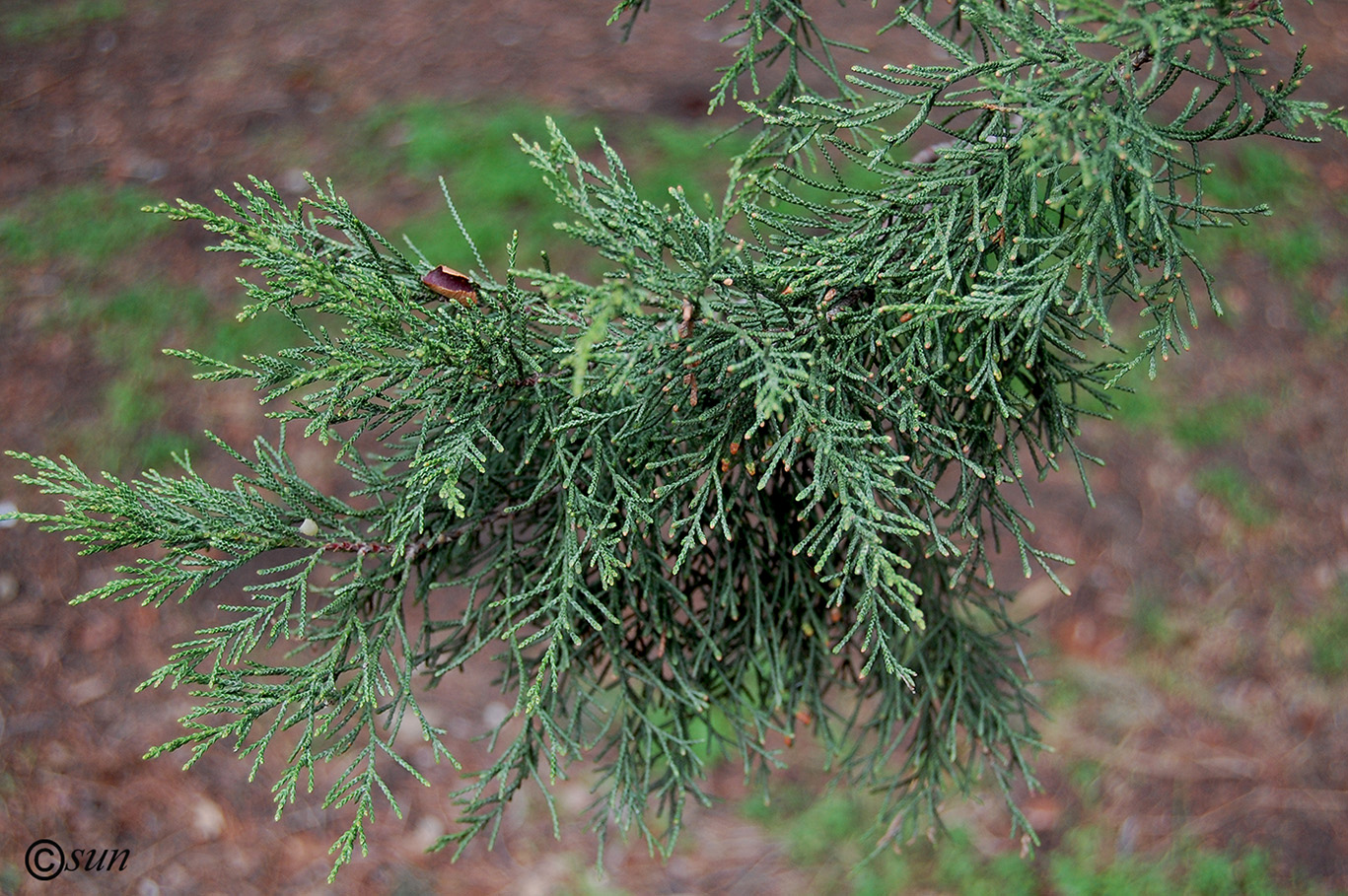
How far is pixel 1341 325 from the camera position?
555cm

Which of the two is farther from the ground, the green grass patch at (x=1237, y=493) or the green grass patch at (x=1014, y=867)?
the green grass patch at (x=1237, y=493)

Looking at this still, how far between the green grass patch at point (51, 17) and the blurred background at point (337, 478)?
0.03 meters

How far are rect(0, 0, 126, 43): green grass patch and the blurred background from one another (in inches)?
1.3

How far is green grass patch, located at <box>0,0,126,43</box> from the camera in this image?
22.8 feet

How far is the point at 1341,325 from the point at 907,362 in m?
5.49

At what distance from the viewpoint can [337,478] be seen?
196 inches

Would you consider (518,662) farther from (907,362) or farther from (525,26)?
(525,26)

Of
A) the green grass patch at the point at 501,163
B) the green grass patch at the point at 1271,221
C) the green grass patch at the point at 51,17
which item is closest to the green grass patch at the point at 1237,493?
the green grass patch at the point at 1271,221

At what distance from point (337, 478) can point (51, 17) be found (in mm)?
5257

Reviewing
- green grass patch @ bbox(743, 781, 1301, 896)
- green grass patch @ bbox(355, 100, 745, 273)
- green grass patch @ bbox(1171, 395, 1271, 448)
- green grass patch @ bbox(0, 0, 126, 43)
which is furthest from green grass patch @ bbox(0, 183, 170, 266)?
green grass patch @ bbox(1171, 395, 1271, 448)

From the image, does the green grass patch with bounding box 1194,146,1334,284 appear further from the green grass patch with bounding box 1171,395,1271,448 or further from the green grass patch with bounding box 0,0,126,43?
the green grass patch with bounding box 0,0,126,43

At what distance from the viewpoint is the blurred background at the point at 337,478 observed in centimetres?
408

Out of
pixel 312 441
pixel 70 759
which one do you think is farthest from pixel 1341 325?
pixel 70 759

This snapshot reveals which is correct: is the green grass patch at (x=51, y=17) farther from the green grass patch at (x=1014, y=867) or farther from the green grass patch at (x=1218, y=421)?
the green grass patch at (x=1218, y=421)
